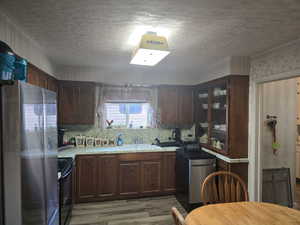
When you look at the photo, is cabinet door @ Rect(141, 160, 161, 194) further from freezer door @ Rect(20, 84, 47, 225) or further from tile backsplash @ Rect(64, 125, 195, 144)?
freezer door @ Rect(20, 84, 47, 225)

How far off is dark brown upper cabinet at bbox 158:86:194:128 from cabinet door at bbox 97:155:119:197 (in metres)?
1.28

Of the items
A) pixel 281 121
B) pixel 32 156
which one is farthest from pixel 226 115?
pixel 32 156

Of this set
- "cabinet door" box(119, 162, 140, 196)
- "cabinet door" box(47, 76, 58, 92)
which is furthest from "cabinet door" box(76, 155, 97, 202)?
"cabinet door" box(47, 76, 58, 92)

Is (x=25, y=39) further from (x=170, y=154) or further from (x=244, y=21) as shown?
(x=170, y=154)

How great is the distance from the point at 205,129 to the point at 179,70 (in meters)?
1.34

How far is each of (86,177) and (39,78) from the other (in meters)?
1.75

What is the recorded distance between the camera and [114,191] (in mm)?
3180

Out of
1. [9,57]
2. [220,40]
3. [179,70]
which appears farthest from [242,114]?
[9,57]

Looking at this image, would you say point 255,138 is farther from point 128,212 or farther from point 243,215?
point 128,212

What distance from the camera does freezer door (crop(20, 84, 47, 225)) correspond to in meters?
1.02

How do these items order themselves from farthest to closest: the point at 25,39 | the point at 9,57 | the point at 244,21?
the point at 25,39
the point at 244,21
the point at 9,57

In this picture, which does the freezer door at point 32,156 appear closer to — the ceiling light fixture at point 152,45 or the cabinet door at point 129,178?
the ceiling light fixture at point 152,45

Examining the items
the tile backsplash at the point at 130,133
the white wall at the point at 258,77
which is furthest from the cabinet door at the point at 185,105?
the white wall at the point at 258,77

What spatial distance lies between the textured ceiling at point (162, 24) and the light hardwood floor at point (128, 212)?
242 cm
